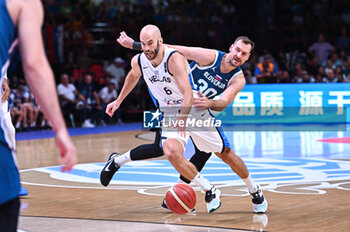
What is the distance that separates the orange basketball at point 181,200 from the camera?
218 inches

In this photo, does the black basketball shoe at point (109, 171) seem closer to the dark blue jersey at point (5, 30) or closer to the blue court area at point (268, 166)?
the blue court area at point (268, 166)

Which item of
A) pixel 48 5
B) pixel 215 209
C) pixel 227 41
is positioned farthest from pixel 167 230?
pixel 227 41

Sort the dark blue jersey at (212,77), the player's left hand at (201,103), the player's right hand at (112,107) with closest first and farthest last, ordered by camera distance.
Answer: the player's left hand at (201,103)
the dark blue jersey at (212,77)
the player's right hand at (112,107)

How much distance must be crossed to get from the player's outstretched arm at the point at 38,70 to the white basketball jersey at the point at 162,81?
3.48 meters

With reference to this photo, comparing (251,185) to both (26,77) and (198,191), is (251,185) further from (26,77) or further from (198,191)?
(26,77)

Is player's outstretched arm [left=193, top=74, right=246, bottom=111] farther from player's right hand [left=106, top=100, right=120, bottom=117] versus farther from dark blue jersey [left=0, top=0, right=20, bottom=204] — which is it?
dark blue jersey [left=0, top=0, right=20, bottom=204]

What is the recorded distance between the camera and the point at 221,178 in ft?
26.3

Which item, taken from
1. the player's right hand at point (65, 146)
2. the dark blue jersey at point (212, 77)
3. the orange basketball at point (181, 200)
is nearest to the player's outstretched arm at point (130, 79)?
the dark blue jersey at point (212, 77)

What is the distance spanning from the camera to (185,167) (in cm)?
570

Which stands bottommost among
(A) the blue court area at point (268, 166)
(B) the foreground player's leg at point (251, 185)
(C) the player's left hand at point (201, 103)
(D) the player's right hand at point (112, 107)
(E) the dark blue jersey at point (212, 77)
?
(A) the blue court area at point (268, 166)

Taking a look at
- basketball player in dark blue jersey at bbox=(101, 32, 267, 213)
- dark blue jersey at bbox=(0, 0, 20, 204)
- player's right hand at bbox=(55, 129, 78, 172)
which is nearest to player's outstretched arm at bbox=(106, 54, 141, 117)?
basketball player in dark blue jersey at bbox=(101, 32, 267, 213)

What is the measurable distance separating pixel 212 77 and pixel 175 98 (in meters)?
0.42

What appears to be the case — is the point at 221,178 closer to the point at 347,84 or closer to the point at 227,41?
the point at 347,84

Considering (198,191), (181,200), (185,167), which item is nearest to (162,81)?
(185,167)
